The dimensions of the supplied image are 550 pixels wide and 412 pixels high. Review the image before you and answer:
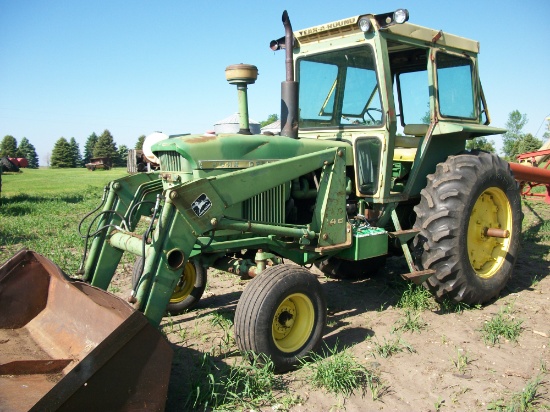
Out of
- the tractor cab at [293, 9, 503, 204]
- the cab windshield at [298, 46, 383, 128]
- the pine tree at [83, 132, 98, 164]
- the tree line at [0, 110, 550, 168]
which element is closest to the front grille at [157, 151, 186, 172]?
the tractor cab at [293, 9, 503, 204]

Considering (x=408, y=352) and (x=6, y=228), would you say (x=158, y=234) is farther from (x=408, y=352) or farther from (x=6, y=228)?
(x=6, y=228)

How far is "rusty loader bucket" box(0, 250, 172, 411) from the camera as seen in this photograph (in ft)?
7.90

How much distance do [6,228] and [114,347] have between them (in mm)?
8357

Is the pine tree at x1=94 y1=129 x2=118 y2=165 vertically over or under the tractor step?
over

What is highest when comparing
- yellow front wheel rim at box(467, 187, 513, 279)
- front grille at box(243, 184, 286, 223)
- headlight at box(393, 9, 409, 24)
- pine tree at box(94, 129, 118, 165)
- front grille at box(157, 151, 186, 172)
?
pine tree at box(94, 129, 118, 165)

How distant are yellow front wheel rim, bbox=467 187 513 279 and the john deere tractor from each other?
15mm

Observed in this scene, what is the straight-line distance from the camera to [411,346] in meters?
3.92

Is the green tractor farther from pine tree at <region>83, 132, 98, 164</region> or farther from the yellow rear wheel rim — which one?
pine tree at <region>83, 132, 98, 164</region>

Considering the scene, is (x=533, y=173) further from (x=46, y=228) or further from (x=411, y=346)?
(x=46, y=228)

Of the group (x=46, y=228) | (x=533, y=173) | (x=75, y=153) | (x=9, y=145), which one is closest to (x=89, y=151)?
(x=75, y=153)

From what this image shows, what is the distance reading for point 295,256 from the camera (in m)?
4.34

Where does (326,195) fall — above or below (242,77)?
below

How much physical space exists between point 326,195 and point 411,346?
1.40 m

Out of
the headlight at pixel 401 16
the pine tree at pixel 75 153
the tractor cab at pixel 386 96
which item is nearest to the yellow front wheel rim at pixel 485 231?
the tractor cab at pixel 386 96
